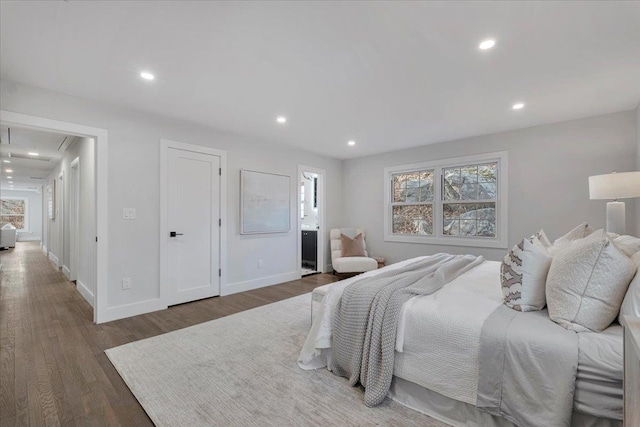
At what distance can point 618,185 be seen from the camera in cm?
270

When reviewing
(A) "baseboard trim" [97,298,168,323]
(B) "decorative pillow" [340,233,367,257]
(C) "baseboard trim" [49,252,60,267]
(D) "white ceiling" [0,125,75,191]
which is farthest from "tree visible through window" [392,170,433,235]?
(C) "baseboard trim" [49,252,60,267]

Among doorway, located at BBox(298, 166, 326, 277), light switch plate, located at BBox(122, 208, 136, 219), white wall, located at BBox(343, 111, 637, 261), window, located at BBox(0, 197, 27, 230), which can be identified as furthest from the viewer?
window, located at BBox(0, 197, 27, 230)

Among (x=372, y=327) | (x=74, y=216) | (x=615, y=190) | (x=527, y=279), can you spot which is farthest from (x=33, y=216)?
(x=615, y=190)

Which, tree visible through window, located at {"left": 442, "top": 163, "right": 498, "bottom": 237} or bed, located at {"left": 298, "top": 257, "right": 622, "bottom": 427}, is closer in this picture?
bed, located at {"left": 298, "top": 257, "right": 622, "bottom": 427}

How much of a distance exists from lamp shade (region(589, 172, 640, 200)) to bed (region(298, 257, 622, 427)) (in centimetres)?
178

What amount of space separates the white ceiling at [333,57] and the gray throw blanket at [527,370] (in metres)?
1.80

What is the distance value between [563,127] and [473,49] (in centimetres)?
256

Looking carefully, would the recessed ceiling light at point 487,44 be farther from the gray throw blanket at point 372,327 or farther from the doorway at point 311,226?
the doorway at point 311,226

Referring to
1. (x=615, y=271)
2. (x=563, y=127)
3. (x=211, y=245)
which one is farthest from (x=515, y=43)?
(x=211, y=245)

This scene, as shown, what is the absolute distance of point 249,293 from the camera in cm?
427

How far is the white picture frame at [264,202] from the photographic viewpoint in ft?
14.6

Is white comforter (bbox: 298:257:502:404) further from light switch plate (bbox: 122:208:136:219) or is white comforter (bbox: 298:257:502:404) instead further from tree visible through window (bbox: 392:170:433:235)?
tree visible through window (bbox: 392:170:433:235)

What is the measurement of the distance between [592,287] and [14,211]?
17.8 m

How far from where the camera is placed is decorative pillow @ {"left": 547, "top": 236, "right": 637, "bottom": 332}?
1.37 meters
